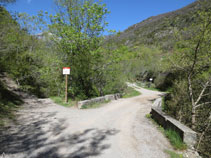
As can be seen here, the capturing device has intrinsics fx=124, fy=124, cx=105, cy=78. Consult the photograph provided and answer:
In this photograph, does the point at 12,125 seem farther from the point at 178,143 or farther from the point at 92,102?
the point at 178,143

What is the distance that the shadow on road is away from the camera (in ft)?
9.18

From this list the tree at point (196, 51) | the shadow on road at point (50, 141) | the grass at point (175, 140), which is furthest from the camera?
the tree at point (196, 51)

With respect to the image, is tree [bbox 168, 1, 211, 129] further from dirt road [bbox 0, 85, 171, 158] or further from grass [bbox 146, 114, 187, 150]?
dirt road [bbox 0, 85, 171, 158]

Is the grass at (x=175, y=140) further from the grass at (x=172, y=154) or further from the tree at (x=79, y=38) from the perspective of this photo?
the tree at (x=79, y=38)

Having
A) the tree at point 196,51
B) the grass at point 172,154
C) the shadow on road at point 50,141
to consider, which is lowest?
the grass at point 172,154

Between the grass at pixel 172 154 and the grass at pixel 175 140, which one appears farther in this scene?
the grass at pixel 175 140

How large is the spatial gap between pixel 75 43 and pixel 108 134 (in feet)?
21.7

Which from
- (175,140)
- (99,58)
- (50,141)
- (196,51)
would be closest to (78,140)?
(50,141)

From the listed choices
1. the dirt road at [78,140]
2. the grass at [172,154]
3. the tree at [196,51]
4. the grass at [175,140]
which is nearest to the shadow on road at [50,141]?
the dirt road at [78,140]

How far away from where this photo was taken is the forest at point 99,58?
4703 mm

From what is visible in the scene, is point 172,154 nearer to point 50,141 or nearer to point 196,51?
point 50,141

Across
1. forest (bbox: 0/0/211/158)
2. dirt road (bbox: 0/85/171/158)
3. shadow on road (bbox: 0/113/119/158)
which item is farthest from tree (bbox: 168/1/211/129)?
shadow on road (bbox: 0/113/119/158)

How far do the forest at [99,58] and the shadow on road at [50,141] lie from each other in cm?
180

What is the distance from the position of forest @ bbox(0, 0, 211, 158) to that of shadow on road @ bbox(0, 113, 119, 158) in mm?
1801
